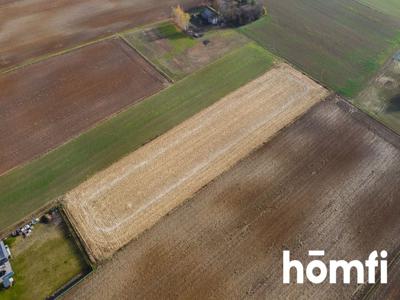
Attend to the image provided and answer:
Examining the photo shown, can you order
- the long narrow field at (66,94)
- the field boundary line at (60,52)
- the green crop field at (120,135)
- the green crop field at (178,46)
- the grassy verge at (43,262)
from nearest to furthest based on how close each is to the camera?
the grassy verge at (43,262) → the green crop field at (120,135) → the long narrow field at (66,94) → the field boundary line at (60,52) → the green crop field at (178,46)

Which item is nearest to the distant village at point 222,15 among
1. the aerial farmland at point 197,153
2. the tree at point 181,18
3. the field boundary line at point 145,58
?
the tree at point 181,18

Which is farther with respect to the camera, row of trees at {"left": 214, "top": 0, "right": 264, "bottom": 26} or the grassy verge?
row of trees at {"left": 214, "top": 0, "right": 264, "bottom": 26}

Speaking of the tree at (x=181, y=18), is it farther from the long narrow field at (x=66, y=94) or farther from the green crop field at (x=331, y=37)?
the long narrow field at (x=66, y=94)

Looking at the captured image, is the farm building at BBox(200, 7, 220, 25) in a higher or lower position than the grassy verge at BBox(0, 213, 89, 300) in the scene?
higher

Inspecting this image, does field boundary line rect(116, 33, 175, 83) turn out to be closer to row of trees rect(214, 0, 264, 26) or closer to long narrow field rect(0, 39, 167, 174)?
long narrow field rect(0, 39, 167, 174)

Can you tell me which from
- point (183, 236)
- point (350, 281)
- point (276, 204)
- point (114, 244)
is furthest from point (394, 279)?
point (114, 244)

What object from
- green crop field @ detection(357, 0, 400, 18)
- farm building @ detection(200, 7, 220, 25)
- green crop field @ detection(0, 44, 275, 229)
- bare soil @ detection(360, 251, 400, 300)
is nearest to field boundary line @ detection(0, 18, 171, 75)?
farm building @ detection(200, 7, 220, 25)

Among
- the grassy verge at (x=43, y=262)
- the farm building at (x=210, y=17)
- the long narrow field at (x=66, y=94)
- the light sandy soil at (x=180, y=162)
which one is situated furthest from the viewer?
the farm building at (x=210, y=17)
